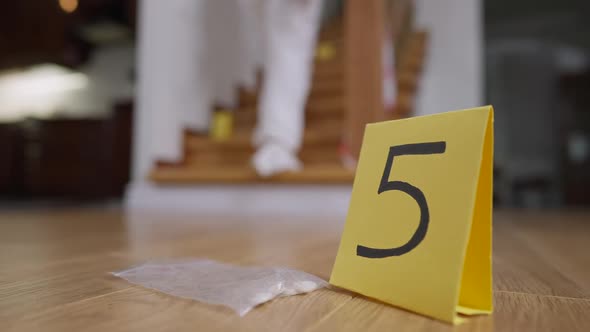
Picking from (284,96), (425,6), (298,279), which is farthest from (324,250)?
(425,6)

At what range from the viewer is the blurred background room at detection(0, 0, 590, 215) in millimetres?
1645

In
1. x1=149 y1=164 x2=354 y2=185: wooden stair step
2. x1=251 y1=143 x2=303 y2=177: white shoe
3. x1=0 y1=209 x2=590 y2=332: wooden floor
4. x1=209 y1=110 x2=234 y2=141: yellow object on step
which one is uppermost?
Result: x1=209 y1=110 x2=234 y2=141: yellow object on step

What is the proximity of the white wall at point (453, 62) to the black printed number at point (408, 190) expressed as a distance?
86.2 inches

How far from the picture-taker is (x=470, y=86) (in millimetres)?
2438

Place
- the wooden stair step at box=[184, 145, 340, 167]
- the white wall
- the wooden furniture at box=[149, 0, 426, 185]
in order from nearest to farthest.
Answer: the wooden furniture at box=[149, 0, 426, 185] < the wooden stair step at box=[184, 145, 340, 167] < the white wall

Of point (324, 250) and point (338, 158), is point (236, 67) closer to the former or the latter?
point (338, 158)

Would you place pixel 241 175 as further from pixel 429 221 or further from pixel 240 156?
pixel 429 221

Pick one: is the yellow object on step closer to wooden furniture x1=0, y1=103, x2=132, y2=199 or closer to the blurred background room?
the blurred background room

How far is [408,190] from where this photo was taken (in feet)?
1.16

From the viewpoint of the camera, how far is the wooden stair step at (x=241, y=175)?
1.63 meters

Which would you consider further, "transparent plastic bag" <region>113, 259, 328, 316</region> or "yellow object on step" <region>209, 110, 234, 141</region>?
"yellow object on step" <region>209, 110, 234, 141</region>

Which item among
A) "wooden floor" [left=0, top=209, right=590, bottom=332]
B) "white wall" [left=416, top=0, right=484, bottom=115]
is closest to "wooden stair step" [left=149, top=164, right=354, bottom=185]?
"wooden floor" [left=0, top=209, right=590, bottom=332]

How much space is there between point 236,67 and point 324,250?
6.53 feet

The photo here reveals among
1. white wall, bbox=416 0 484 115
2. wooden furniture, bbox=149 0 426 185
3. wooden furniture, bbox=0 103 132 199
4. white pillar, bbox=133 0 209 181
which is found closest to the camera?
wooden furniture, bbox=149 0 426 185
